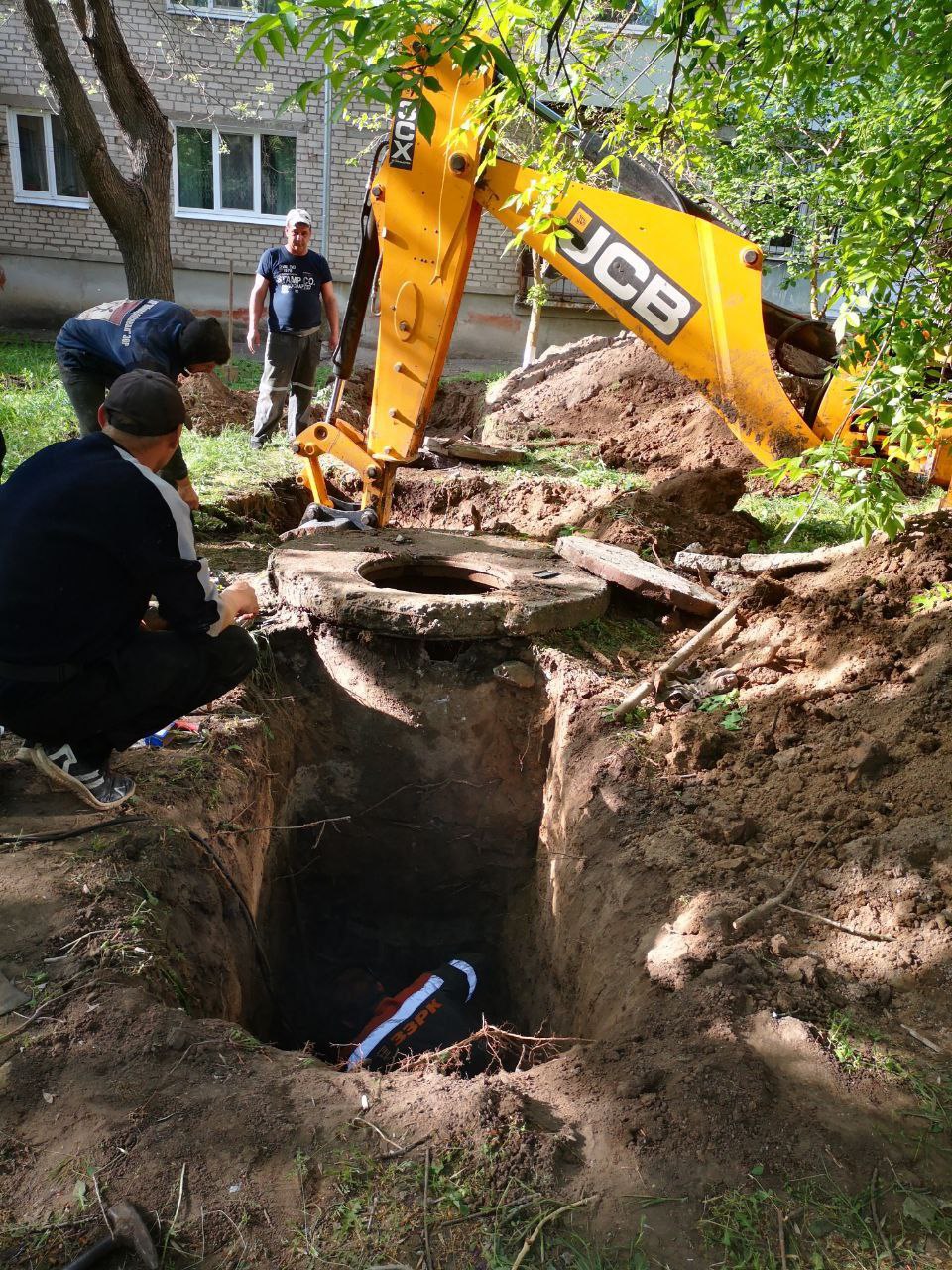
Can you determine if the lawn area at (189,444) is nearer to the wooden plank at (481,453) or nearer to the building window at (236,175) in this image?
the wooden plank at (481,453)

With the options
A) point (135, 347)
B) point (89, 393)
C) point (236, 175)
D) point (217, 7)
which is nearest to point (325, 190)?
point (236, 175)

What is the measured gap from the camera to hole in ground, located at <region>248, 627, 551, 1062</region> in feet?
13.3

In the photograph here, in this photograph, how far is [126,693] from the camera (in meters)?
Result: 2.88

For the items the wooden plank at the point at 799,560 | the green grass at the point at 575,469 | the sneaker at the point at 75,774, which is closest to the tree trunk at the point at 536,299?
the green grass at the point at 575,469

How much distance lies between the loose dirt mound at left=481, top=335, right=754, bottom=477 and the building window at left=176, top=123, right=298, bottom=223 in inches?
251

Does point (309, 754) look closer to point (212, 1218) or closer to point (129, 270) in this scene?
point (212, 1218)

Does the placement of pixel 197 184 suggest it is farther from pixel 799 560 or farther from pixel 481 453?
pixel 799 560

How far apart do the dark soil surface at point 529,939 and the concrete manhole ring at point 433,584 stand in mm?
170

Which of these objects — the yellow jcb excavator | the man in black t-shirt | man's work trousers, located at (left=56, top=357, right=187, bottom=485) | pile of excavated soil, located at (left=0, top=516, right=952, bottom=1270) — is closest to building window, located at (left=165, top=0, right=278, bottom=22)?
the man in black t-shirt

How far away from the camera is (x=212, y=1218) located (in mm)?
1725

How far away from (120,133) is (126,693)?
6.84 m

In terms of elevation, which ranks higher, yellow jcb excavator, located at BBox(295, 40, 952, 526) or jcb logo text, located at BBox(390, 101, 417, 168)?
jcb logo text, located at BBox(390, 101, 417, 168)

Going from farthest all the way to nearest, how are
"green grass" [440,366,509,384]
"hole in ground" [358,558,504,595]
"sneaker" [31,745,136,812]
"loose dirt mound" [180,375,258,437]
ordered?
"green grass" [440,366,509,384] < "loose dirt mound" [180,375,258,437] < "hole in ground" [358,558,504,595] < "sneaker" [31,745,136,812]

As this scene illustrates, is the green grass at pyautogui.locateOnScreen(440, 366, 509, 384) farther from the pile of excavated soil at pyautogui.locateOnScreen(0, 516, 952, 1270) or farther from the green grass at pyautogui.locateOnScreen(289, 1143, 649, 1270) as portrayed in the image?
the green grass at pyautogui.locateOnScreen(289, 1143, 649, 1270)
